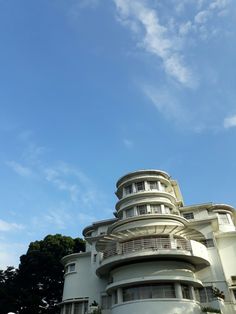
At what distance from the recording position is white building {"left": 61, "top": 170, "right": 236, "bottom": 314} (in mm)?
23047

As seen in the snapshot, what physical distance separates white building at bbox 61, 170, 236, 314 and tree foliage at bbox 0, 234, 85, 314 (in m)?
10.3

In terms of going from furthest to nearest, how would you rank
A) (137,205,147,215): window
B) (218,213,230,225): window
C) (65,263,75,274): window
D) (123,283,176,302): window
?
(218,213,230,225): window, (65,263,75,274): window, (137,205,147,215): window, (123,283,176,302): window

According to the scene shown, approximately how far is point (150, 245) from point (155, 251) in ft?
3.44

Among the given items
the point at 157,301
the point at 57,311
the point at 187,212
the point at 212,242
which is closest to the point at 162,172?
the point at 187,212

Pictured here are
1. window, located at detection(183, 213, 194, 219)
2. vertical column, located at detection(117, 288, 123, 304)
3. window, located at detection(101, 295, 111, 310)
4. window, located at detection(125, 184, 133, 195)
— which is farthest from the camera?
window, located at detection(125, 184, 133, 195)

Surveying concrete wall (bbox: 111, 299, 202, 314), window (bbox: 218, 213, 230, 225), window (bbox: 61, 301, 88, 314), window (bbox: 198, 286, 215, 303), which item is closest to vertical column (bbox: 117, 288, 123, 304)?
concrete wall (bbox: 111, 299, 202, 314)

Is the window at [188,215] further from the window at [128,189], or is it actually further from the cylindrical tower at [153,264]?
the window at [128,189]

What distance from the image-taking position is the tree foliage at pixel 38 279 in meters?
38.6

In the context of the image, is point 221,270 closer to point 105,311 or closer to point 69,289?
point 105,311

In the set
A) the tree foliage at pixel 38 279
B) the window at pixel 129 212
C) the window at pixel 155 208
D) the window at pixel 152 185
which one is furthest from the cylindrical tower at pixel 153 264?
the tree foliage at pixel 38 279

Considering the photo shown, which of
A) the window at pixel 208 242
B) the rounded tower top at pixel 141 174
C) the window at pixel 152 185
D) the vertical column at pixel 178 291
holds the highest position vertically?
the rounded tower top at pixel 141 174

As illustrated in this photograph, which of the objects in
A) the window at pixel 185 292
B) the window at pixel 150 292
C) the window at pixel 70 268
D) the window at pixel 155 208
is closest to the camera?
the window at pixel 150 292

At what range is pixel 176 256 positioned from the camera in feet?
79.2

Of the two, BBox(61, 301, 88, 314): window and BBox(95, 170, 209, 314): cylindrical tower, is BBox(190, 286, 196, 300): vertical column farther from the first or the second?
BBox(61, 301, 88, 314): window
